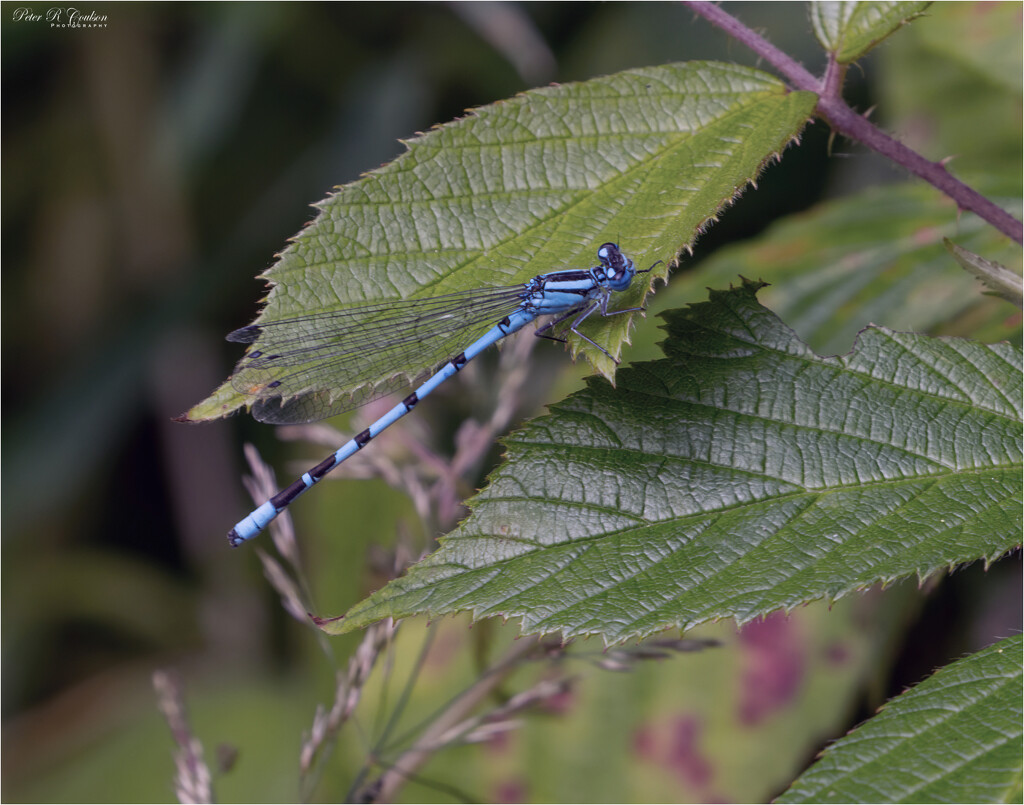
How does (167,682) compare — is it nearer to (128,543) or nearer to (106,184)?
(128,543)

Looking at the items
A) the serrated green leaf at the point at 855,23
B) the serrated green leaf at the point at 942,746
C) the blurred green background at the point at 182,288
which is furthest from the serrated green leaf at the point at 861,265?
the serrated green leaf at the point at 942,746

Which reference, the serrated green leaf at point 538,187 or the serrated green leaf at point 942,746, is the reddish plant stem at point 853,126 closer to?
the serrated green leaf at point 538,187

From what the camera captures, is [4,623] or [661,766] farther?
[4,623]

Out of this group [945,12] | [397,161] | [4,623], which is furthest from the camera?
[4,623]

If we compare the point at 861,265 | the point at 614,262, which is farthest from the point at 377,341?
the point at 861,265

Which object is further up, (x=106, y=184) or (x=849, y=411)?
(x=106, y=184)

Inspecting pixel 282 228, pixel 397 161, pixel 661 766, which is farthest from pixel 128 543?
pixel 397 161

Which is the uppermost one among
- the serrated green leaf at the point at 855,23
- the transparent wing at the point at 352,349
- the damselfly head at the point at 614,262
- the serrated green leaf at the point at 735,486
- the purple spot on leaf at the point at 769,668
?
the serrated green leaf at the point at 855,23

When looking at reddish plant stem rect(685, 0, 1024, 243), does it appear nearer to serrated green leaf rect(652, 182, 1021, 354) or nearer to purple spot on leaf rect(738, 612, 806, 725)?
serrated green leaf rect(652, 182, 1021, 354)
